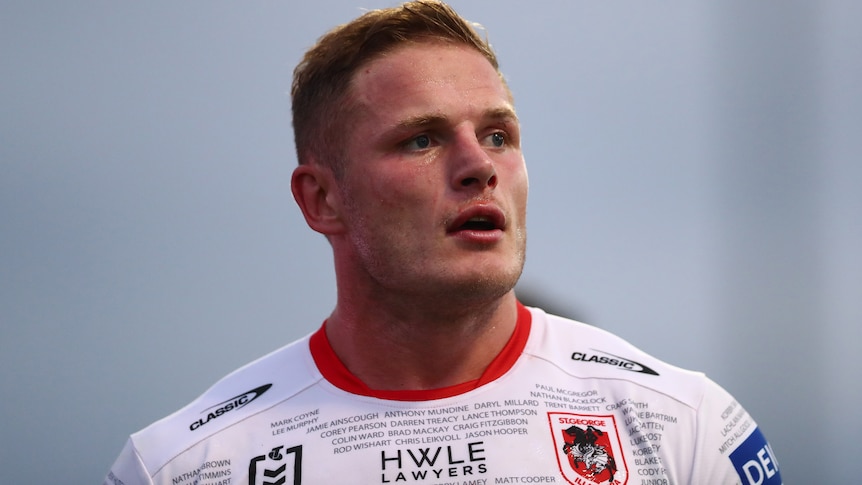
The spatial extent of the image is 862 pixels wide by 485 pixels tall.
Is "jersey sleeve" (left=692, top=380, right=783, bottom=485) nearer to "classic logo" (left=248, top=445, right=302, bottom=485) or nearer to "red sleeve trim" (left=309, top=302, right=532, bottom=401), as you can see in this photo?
"red sleeve trim" (left=309, top=302, right=532, bottom=401)

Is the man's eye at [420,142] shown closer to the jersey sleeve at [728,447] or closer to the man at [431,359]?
the man at [431,359]

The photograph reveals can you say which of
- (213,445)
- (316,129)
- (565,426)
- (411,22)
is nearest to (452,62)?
(411,22)

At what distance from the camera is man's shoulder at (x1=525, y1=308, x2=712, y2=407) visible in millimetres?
3062

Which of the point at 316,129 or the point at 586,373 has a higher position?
the point at 316,129

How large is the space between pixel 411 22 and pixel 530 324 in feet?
3.91

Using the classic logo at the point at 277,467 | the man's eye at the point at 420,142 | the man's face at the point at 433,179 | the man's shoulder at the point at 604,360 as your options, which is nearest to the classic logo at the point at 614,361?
the man's shoulder at the point at 604,360

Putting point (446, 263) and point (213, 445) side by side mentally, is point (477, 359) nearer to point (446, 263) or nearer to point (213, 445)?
point (446, 263)

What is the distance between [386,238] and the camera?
119 inches

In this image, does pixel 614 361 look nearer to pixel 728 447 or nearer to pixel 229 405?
pixel 728 447

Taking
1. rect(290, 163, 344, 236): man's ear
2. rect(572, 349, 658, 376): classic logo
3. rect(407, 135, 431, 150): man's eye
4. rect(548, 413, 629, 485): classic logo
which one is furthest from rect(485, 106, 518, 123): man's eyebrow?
rect(548, 413, 629, 485): classic logo

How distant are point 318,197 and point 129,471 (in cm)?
117

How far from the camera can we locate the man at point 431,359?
2879 mm

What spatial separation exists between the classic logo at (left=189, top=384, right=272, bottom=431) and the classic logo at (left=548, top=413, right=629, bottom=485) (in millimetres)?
1070

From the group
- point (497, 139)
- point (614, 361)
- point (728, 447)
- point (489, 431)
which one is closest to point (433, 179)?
point (497, 139)
